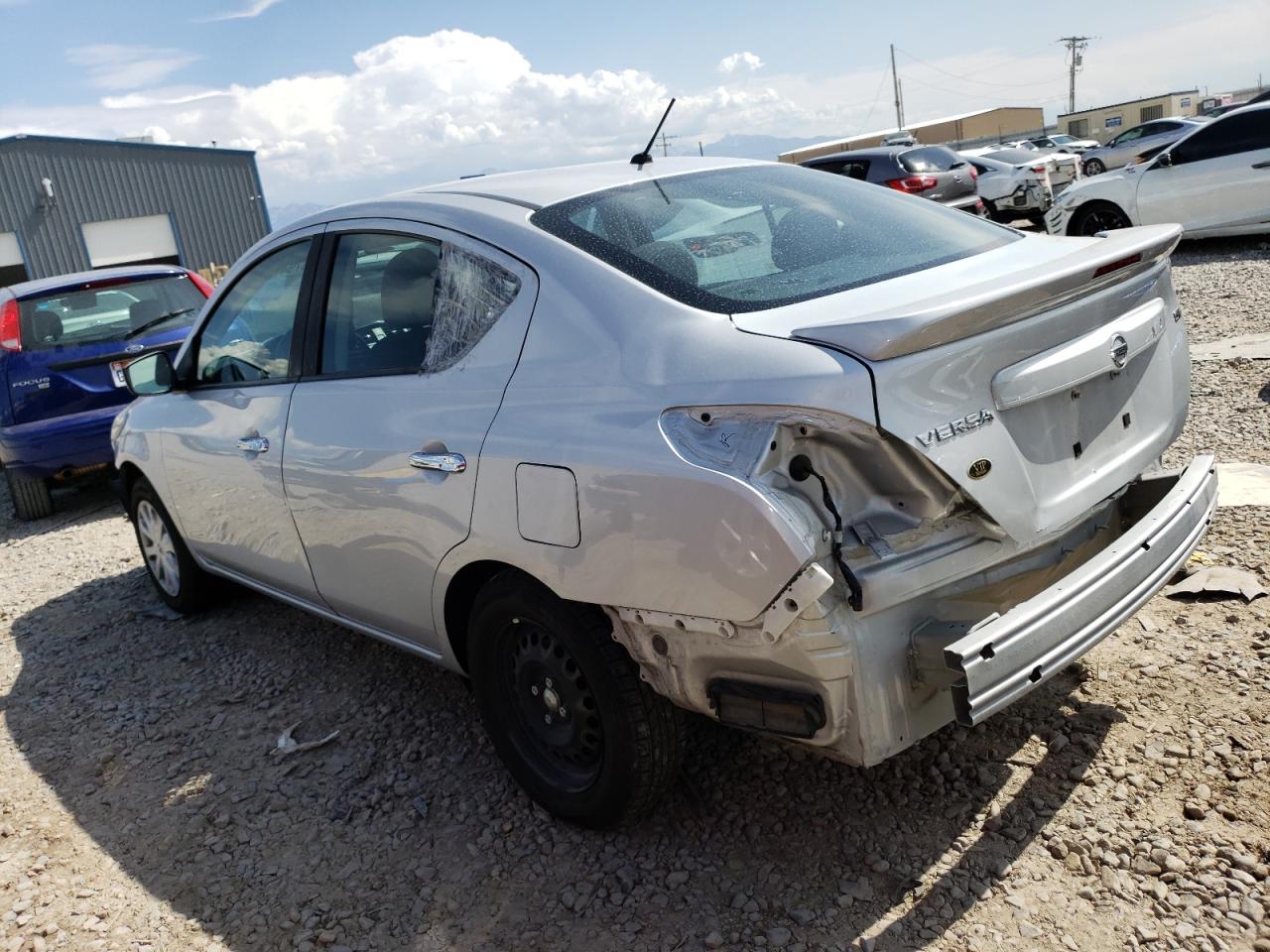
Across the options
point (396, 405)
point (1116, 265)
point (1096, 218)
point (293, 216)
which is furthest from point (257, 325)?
point (293, 216)

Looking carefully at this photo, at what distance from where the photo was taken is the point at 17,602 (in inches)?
225

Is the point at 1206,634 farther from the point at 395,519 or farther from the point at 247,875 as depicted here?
the point at 247,875

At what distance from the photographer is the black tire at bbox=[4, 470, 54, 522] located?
7.45m

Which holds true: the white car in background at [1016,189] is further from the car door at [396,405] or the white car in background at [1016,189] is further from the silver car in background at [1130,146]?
the car door at [396,405]

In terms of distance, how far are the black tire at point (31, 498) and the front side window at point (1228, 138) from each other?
11.2 m

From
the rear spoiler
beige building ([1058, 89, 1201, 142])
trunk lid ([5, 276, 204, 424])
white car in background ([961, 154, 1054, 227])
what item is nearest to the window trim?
the rear spoiler

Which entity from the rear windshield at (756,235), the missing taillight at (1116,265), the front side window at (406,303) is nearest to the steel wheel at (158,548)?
the front side window at (406,303)

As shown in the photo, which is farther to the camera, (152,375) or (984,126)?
(984,126)

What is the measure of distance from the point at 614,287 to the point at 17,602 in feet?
15.7

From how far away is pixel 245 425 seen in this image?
12.5 feet

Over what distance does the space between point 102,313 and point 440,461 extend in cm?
576

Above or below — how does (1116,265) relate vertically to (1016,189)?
above

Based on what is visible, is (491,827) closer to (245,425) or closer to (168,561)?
(245,425)

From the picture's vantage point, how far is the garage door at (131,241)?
1155 inches
